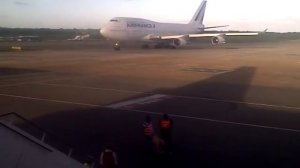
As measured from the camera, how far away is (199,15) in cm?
8912

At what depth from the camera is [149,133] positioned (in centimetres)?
1239

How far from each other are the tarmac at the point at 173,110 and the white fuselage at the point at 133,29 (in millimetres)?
28502

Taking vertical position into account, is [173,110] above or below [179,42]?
above

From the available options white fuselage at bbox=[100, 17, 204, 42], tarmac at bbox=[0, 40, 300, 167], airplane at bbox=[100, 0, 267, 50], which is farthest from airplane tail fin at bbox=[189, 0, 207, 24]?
tarmac at bbox=[0, 40, 300, 167]

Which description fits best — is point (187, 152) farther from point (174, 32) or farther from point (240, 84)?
point (174, 32)

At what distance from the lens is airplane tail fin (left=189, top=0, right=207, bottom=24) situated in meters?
87.9

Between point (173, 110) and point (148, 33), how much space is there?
163ft

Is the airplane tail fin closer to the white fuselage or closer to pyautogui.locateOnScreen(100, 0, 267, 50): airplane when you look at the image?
pyautogui.locateOnScreen(100, 0, 267, 50): airplane

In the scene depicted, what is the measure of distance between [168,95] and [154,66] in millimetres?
16223

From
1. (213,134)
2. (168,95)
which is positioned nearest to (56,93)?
(168,95)

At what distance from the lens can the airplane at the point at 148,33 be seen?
61.9 metres

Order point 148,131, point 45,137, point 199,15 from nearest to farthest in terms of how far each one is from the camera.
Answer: point 45,137 < point 148,131 < point 199,15

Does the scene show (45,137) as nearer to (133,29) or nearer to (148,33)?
(133,29)

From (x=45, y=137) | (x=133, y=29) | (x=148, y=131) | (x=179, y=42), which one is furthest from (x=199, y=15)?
(x=45, y=137)
